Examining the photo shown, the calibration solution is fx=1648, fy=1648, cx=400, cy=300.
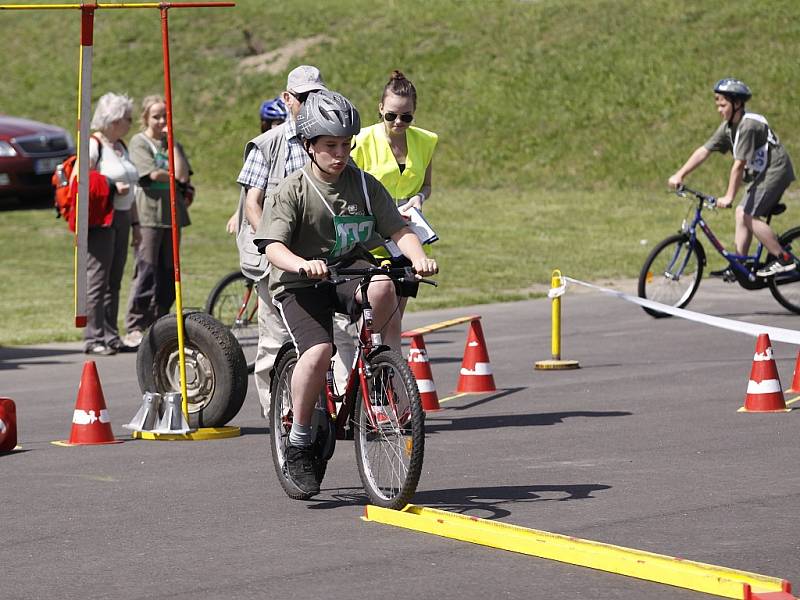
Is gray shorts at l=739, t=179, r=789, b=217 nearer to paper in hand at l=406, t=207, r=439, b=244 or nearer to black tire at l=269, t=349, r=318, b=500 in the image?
paper in hand at l=406, t=207, r=439, b=244

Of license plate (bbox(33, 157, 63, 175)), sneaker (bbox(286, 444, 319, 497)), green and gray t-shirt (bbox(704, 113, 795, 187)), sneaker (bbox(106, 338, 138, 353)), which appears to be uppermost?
license plate (bbox(33, 157, 63, 175))

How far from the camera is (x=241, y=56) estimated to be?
43469 millimetres

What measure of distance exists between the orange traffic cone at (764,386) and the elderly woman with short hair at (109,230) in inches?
244

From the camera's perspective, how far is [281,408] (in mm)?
7961

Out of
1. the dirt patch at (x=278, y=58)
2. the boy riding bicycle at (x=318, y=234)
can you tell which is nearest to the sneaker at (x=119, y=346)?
the boy riding bicycle at (x=318, y=234)

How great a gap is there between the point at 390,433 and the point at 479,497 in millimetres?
637

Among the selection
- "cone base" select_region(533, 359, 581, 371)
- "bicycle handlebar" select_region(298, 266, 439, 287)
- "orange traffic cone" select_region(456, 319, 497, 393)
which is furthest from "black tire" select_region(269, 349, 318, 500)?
"cone base" select_region(533, 359, 581, 371)

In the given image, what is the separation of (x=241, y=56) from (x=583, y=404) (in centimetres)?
3403

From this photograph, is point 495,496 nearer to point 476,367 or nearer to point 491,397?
point 491,397

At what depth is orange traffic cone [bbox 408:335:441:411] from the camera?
10.6 metres

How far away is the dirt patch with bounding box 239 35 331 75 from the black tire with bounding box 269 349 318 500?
111 ft

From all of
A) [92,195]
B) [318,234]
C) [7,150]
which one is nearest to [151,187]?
[92,195]

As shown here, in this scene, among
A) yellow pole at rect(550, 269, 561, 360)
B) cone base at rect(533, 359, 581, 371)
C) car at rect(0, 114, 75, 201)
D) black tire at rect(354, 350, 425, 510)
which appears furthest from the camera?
car at rect(0, 114, 75, 201)

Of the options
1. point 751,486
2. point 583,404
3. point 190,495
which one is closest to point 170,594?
point 190,495
